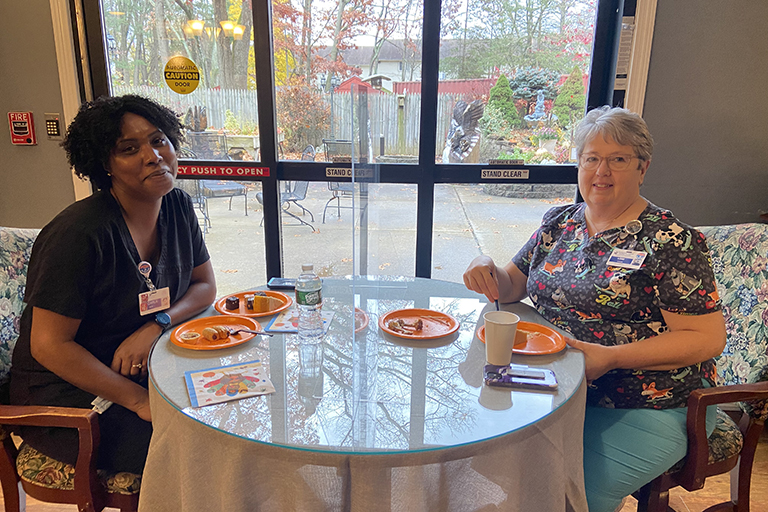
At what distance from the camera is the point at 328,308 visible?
169 centimetres

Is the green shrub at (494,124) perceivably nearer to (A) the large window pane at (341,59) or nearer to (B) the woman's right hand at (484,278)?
(A) the large window pane at (341,59)

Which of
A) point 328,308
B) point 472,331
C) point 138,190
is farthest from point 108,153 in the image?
point 472,331

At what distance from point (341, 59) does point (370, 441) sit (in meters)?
2.06

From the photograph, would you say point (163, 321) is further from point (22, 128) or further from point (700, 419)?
point (22, 128)

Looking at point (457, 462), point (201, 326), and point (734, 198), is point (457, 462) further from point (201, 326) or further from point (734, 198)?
point (734, 198)

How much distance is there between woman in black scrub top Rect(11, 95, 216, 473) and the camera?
4.21ft

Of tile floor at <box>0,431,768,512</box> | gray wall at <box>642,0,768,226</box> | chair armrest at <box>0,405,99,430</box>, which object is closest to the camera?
chair armrest at <box>0,405,99,430</box>

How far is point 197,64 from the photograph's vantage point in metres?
2.54

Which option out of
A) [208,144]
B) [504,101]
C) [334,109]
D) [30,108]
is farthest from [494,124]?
[30,108]

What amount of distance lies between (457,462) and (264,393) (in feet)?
1.46

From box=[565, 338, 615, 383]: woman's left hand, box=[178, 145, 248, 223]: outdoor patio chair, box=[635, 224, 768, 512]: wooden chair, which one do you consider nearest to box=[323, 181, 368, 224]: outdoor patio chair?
box=[178, 145, 248, 223]: outdoor patio chair

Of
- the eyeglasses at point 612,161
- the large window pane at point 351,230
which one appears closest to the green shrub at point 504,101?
the large window pane at point 351,230

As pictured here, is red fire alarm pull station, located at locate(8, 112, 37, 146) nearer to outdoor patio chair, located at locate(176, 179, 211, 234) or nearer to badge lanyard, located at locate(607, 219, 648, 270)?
outdoor patio chair, located at locate(176, 179, 211, 234)

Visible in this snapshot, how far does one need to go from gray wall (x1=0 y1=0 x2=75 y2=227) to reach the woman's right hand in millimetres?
2248
